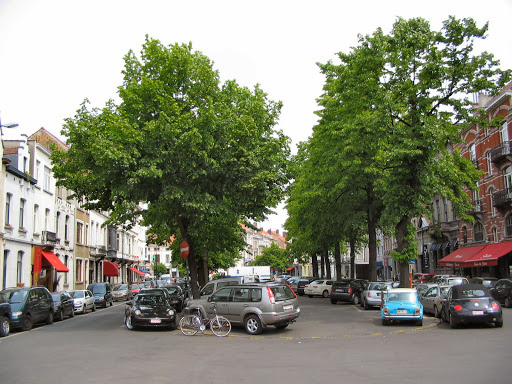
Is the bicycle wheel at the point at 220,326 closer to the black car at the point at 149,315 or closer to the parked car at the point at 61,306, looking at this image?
the black car at the point at 149,315

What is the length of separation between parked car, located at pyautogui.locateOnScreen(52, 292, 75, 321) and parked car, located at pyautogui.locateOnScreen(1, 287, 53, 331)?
189cm

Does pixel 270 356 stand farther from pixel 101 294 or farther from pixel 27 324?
pixel 101 294

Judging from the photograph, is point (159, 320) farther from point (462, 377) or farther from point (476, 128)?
point (476, 128)

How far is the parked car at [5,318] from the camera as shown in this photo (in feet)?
56.4

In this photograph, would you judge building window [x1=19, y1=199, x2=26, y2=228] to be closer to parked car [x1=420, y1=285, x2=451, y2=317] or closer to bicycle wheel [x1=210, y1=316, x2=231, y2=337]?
bicycle wheel [x1=210, y1=316, x2=231, y2=337]

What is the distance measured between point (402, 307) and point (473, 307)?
2.61 meters

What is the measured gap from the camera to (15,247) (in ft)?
102

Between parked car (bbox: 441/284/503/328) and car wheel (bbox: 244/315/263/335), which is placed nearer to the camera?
parked car (bbox: 441/284/503/328)

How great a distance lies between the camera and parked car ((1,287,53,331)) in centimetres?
1897

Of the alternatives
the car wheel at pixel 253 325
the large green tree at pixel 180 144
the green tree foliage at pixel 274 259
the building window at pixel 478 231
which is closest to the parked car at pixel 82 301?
the large green tree at pixel 180 144

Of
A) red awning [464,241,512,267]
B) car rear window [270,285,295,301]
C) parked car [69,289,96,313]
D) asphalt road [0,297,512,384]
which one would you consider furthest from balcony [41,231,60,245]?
red awning [464,241,512,267]

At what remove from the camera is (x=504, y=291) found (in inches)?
977

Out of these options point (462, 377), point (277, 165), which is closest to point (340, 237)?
point (277, 165)

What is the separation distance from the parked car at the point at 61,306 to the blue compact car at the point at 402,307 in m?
16.2
